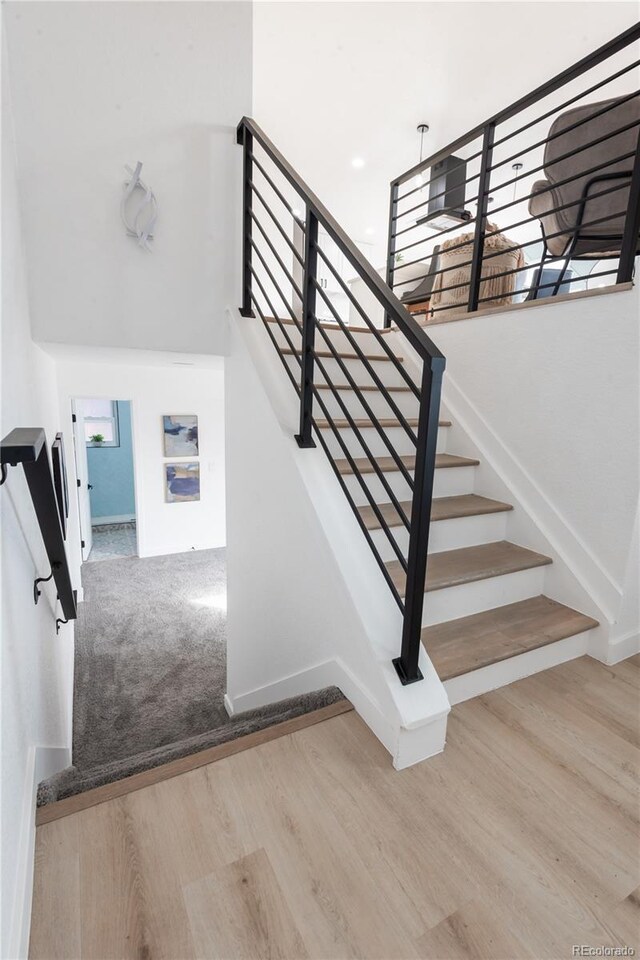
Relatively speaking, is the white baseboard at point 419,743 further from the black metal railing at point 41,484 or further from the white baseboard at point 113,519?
the white baseboard at point 113,519

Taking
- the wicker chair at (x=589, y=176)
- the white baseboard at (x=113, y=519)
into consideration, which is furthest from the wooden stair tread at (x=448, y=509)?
the white baseboard at (x=113, y=519)

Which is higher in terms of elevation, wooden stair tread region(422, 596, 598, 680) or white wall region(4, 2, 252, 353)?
white wall region(4, 2, 252, 353)

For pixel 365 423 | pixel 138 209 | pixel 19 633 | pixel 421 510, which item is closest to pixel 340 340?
pixel 365 423

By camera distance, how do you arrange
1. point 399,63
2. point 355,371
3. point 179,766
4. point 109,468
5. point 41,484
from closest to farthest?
point 41,484 < point 179,766 < point 355,371 < point 399,63 < point 109,468

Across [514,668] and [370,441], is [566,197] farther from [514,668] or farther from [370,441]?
[514,668]

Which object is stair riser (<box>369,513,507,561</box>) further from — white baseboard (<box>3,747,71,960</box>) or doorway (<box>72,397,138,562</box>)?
doorway (<box>72,397,138,562</box>)

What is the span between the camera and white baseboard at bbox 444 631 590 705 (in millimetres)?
1560

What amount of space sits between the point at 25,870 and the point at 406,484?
1.74 metres

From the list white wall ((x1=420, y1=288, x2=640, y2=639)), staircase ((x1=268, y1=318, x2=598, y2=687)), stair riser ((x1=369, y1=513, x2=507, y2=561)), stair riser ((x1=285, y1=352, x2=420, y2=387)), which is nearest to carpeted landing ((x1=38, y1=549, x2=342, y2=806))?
staircase ((x1=268, y1=318, x2=598, y2=687))

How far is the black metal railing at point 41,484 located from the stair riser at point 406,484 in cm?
110

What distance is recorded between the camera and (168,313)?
230cm

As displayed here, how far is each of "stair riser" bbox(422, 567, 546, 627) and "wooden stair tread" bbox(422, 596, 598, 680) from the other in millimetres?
27

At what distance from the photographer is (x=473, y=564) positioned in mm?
1908

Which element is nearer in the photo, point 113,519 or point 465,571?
point 465,571
